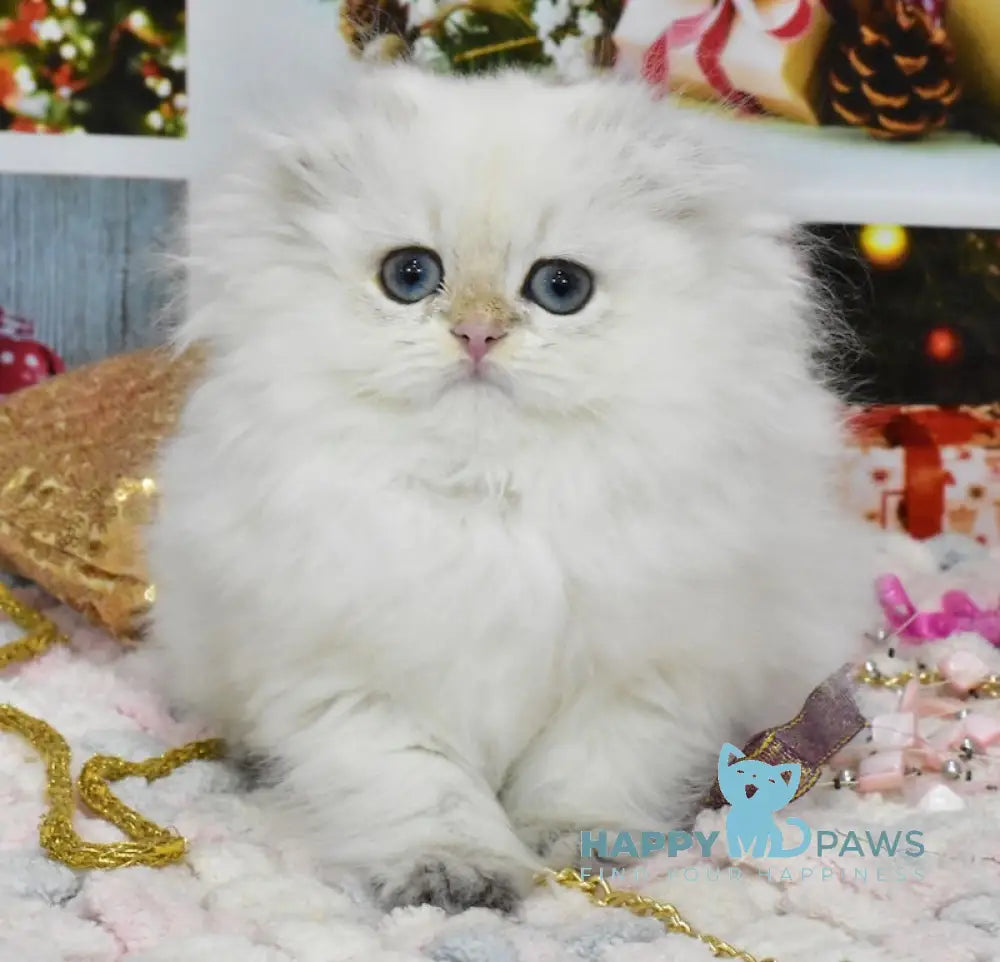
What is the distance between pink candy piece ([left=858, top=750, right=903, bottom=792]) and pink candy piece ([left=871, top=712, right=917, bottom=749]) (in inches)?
1.2

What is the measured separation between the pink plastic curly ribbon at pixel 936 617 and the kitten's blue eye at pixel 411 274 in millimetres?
907

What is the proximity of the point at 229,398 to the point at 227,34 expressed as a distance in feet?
3.89

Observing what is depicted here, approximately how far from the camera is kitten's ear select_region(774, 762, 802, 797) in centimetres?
116

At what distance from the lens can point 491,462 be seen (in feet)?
3.71

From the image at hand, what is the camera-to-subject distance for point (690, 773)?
4.16 ft

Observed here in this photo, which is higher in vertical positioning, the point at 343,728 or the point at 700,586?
the point at 700,586

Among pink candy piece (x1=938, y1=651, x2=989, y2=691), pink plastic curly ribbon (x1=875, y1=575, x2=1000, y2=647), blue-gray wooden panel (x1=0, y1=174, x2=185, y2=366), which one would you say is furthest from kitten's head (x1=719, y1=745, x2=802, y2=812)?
blue-gray wooden panel (x1=0, y1=174, x2=185, y2=366)

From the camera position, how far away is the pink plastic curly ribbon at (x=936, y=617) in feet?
5.61

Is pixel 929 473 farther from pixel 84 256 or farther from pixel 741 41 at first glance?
pixel 84 256

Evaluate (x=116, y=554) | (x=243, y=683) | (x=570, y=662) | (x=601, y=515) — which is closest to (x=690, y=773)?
(x=570, y=662)

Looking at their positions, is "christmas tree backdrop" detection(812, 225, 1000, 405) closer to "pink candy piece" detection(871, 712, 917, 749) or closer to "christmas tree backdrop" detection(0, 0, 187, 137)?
"pink candy piece" detection(871, 712, 917, 749)

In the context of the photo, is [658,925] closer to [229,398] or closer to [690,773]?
[690,773]

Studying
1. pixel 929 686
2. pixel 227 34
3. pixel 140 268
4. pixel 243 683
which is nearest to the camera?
pixel 243 683

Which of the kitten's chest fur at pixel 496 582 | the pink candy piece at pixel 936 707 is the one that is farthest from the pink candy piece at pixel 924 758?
the kitten's chest fur at pixel 496 582
